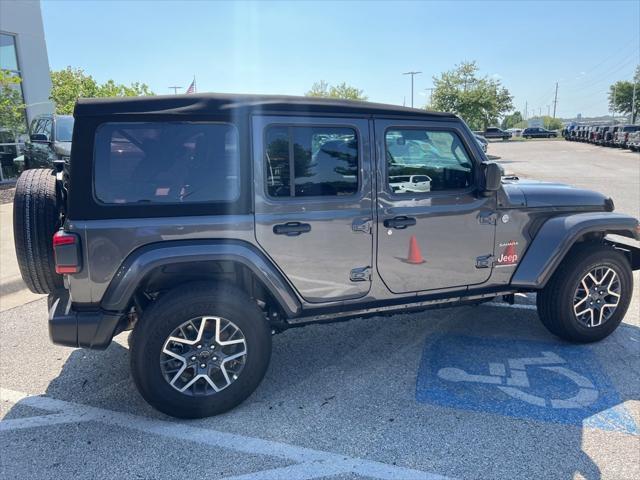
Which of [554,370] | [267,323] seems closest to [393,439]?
[267,323]

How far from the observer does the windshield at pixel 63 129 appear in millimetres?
9500

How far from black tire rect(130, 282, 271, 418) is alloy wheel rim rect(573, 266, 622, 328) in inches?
100

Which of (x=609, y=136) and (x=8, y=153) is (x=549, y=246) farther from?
(x=609, y=136)

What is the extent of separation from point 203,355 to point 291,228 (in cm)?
98

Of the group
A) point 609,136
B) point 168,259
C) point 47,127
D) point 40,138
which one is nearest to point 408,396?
point 168,259

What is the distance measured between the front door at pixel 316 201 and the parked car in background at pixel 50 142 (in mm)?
7304

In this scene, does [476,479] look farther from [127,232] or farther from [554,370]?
[127,232]

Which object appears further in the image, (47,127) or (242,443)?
(47,127)

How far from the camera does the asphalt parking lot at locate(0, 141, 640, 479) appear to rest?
8.39 ft

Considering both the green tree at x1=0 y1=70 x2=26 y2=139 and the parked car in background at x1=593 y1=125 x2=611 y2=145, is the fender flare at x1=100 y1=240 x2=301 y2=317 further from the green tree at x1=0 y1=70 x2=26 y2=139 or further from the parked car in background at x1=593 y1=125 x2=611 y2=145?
the parked car in background at x1=593 y1=125 x2=611 y2=145

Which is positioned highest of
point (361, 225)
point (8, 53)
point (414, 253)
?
point (8, 53)

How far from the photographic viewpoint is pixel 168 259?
9.18 ft

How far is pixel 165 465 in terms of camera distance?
2572 mm

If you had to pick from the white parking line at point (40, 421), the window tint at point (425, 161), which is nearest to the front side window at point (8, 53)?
the white parking line at point (40, 421)
